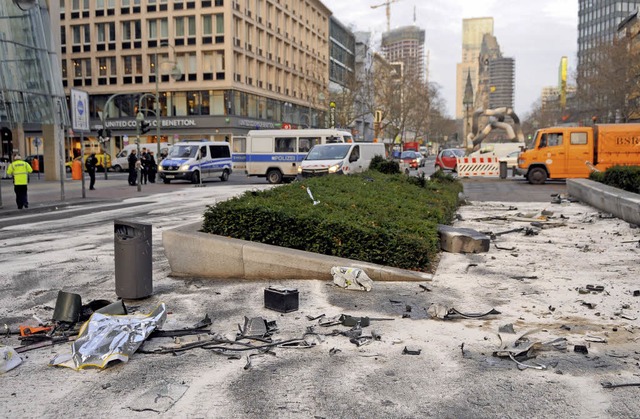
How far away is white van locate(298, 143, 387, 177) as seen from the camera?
24611mm

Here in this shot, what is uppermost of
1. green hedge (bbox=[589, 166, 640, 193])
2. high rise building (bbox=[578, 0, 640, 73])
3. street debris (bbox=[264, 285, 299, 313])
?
high rise building (bbox=[578, 0, 640, 73])

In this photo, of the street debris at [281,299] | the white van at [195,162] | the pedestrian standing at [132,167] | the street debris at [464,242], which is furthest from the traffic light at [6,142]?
the street debris at [281,299]

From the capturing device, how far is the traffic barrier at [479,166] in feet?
106

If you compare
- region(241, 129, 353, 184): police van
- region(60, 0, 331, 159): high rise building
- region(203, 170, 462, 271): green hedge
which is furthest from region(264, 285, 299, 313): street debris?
region(60, 0, 331, 159): high rise building

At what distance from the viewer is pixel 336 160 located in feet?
81.9

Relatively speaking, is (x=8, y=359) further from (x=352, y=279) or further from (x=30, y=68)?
(x=30, y=68)

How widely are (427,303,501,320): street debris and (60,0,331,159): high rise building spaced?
176ft

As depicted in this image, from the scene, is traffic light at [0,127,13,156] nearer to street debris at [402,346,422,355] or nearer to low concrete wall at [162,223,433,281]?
low concrete wall at [162,223,433,281]

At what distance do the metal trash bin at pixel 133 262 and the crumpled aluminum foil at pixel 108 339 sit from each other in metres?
1.19

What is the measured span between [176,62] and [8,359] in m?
56.3

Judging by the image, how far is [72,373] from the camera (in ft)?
15.1

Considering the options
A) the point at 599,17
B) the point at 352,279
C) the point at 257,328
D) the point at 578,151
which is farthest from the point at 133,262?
the point at 599,17

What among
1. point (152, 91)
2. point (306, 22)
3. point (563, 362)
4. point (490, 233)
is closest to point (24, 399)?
point (563, 362)

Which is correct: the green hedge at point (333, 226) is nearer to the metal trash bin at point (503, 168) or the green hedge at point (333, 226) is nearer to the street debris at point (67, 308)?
the street debris at point (67, 308)
